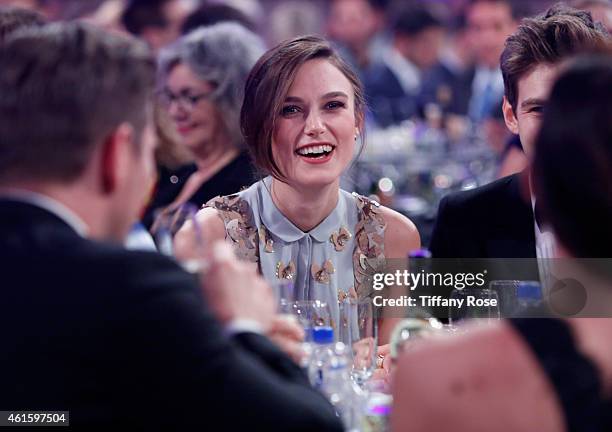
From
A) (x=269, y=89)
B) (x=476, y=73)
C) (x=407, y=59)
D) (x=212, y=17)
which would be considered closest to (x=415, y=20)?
(x=407, y=59)

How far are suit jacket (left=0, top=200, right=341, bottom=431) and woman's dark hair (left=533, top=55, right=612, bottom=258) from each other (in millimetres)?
549

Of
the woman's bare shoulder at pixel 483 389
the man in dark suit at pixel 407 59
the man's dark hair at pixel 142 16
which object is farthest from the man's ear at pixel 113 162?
the man in dark suit at pixel 407 59

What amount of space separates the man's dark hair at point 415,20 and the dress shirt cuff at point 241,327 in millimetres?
9016

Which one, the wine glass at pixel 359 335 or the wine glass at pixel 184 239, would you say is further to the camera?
the wine glass at pixel 359 335

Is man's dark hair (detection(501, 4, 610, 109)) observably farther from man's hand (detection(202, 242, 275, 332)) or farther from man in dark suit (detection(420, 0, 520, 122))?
man in dark suit (detection(420, 0, 520, 122))

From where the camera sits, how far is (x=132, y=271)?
1522 millimetres

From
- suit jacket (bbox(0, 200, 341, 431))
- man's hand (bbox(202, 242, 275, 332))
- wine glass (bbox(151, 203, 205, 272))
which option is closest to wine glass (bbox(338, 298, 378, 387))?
wine glass (bbox(151, 203, 205, 272))

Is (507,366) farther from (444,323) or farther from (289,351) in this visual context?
(444,323)

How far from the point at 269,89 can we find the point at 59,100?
1460 mm

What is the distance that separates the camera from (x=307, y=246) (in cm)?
309

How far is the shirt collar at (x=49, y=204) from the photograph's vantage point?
1576 mm

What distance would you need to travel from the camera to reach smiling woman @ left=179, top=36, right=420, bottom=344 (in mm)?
3027

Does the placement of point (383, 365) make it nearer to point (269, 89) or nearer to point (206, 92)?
point (269, 89)

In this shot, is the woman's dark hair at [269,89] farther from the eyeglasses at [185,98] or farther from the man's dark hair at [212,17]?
the man's dark hair at [212,17]
